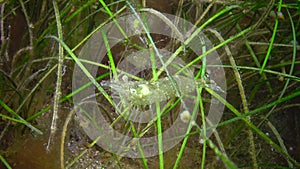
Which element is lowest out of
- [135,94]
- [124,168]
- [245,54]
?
[124,168]

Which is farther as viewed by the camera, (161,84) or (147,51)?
(147,51)

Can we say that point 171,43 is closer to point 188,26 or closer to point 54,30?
point 188,26

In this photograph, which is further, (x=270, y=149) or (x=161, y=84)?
(x=270, y=149)

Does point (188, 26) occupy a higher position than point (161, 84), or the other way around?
point (188, 26)

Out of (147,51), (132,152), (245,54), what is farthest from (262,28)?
(132,152)

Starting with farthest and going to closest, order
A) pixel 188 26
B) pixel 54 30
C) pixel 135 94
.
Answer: pixel 188 26 < pixel 54 30 < pixel 135 94

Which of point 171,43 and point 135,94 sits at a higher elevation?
point 171,43

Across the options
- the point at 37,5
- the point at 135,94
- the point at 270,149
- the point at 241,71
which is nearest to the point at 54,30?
the point at 37,5

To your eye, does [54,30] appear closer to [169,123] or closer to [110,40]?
[110,40]

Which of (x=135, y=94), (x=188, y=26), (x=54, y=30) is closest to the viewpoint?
(x=135, y=94)
